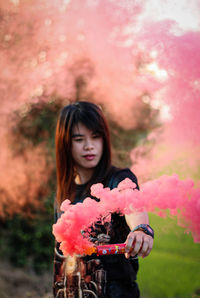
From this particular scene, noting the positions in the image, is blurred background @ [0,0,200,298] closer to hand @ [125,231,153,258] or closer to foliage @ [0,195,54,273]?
foliage @ [0,195,54,273]

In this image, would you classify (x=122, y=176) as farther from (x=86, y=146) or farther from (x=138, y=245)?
(x=138, y=245)

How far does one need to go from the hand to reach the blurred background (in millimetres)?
191

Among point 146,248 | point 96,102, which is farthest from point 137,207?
point 96,102

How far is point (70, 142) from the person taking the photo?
168 cm

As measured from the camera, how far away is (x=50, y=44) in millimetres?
2945

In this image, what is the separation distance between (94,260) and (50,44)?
2153 millimetres

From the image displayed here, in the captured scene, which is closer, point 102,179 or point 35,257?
point 102,179

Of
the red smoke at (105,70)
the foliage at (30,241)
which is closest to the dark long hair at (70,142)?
the red smoke at (105,70)

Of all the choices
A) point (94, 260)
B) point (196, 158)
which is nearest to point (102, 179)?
point (94, 260)

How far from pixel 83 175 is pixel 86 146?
221 millimetres

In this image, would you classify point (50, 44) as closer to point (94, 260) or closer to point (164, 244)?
point (94, 260)

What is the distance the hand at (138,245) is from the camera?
1.03 metres

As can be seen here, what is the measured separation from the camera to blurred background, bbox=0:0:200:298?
1832 mm

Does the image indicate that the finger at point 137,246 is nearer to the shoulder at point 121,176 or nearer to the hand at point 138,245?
the hand at point 138,245
